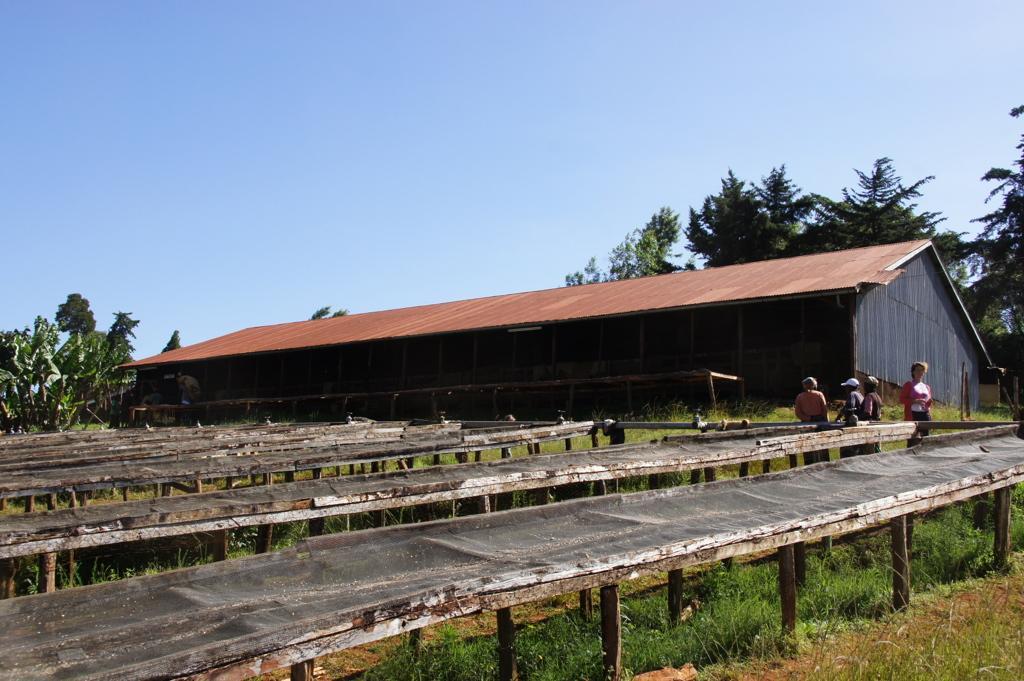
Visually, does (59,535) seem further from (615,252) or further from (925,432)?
(615,252)

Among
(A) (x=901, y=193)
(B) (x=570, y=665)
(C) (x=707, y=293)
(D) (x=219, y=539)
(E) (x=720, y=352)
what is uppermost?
(A) (x=901, y=193)

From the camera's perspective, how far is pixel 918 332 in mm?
23344

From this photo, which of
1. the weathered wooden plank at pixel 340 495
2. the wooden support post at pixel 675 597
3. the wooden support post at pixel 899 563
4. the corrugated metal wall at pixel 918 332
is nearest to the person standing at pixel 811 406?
the weathered wooden plank at pixel 340 495

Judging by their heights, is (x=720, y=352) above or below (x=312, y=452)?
above

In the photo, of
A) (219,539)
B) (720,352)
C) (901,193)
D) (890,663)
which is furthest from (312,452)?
(901,193)

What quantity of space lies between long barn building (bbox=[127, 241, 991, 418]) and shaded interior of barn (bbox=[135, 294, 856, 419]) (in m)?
0.04

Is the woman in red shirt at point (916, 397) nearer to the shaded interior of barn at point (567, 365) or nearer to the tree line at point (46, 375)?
the shaded interior of barn at point (567, 365)

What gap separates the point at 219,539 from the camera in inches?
250

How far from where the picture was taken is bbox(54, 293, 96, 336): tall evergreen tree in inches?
2729

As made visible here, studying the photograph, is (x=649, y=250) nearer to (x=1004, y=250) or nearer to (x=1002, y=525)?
(x=1004, y=250)

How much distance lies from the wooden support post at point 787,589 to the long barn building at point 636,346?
13.2 m

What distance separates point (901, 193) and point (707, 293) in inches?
922

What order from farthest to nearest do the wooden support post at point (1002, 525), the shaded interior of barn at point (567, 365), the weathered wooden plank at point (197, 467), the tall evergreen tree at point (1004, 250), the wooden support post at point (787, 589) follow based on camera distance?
the tall evergreen tree at point (1004, 250), the shaded interior of barn at point (567, 365), the wooden support post at point (1002, 525), the weathered wooden plank at point (197, 467), the wooden support post at point (787, 589)

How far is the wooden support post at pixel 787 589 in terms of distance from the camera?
204 inches
